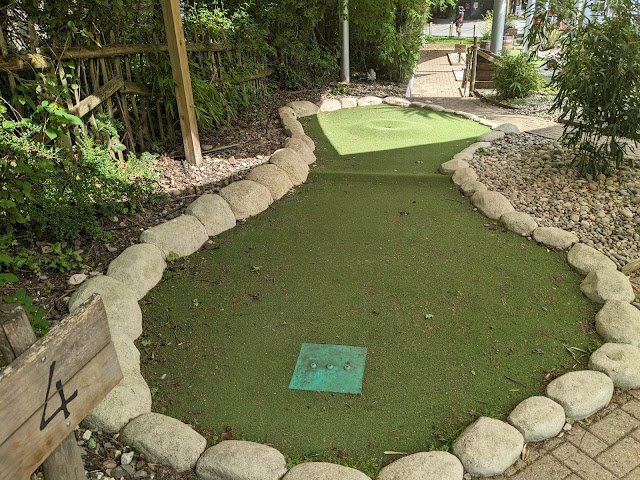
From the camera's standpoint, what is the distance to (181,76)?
5.09m

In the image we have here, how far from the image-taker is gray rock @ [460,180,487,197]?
4855mm

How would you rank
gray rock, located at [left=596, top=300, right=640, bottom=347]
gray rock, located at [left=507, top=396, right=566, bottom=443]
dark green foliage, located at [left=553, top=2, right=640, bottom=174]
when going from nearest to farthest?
gray rock, located at [left=507, top=396, right=566, bottom=443] → gray rock, located at [left=596, top=300, right=640, bottom=347] → dark green foliage, located at [left=553, top=2, right=640, bottom=174]

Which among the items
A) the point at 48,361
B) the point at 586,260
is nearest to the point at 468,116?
the point at 586,260

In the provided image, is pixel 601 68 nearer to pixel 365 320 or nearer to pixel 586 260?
pixel 586 260

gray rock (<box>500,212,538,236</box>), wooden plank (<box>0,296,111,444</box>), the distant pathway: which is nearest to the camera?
wooden plank (<box>0,296,111,444</box>)

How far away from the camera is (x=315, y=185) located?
5.23 m

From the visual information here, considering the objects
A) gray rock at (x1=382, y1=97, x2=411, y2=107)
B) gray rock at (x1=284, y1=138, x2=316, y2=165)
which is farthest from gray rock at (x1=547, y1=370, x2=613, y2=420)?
gray rock at (x1=382, y1=97, x2=411, y2=107)

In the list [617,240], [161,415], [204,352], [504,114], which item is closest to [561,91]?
[617,240]

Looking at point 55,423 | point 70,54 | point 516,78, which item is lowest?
point 516,78

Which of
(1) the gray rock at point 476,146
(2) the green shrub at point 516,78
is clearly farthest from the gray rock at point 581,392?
(2) the green shrub at point 516,78

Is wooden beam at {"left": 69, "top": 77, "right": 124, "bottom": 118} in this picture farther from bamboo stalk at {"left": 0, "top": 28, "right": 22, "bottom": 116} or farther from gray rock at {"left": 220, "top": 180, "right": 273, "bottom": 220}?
gray rock at {"left": 220, "top": 180, "right": 273, "bottom": 220}

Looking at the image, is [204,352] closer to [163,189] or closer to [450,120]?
[163,189]

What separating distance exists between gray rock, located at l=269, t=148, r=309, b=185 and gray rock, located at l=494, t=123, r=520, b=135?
2.62m

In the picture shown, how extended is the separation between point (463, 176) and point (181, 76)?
2.88 meters
